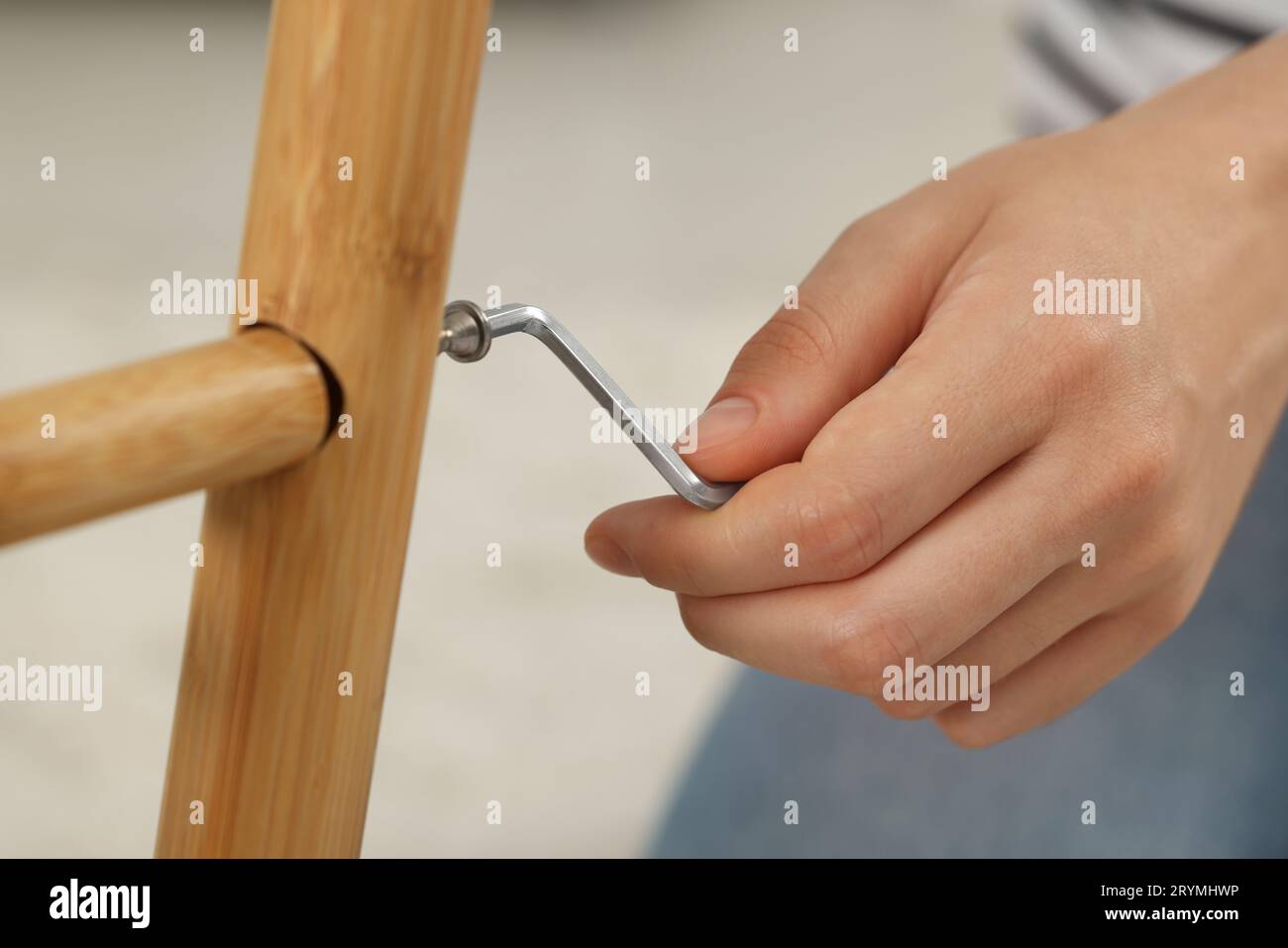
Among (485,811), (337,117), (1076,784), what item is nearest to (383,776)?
(485,811)

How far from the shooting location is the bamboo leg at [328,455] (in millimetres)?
234

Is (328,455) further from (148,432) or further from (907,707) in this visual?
(907,707)

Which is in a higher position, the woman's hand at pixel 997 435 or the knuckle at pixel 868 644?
the woman's hand at pixel 997 435

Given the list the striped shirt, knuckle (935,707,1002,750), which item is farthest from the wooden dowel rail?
the striped shirt

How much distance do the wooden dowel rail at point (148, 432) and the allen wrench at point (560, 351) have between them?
4 centimetres

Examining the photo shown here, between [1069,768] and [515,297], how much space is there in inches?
36.1

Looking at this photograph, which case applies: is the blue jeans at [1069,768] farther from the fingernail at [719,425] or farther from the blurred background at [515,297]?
the fingernail at [719,425]

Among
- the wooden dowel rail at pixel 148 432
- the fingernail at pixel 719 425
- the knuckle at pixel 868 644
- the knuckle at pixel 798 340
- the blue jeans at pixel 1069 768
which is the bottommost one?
the blue jeans at pixel 1069 768

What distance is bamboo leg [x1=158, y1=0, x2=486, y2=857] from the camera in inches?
9.2

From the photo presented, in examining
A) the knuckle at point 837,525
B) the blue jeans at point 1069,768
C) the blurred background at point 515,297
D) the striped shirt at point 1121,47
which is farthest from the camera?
the blurred background at point 515,297

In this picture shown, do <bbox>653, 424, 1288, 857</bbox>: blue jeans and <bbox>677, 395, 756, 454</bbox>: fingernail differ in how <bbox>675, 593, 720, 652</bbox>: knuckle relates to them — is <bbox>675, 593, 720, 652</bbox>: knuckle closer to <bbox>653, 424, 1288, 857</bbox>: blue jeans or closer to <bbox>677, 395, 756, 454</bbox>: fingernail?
<bbox>677, 395, 756, 454</bbox>: fingernail

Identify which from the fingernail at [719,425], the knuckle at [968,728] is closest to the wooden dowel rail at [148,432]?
the fingernail at [719,425]

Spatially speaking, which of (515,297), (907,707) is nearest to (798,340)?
(907,707)

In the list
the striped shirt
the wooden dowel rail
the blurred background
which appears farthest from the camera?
the blurred background
